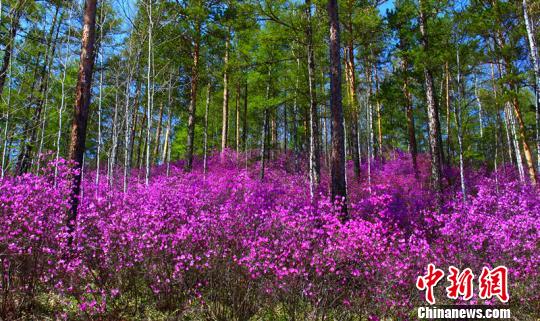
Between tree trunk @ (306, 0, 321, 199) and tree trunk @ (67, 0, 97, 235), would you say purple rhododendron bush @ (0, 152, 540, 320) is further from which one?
tree trunk @ (306, 0, 321, 199)

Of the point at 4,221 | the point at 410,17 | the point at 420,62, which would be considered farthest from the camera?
the point at 410,17

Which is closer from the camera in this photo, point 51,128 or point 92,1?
point 92,1

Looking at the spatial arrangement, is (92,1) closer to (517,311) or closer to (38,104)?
(517,311)

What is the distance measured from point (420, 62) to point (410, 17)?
390 cm

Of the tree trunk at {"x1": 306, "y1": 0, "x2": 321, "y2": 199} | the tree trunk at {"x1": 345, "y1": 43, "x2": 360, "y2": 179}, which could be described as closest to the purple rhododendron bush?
the tree trunk at {"x1": 306, "y1": 0, "x2": 321, "y2": 199}

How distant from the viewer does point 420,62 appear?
12102mm

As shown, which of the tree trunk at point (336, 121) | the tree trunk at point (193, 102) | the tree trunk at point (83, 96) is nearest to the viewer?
the tree trunk at point (83, 96)

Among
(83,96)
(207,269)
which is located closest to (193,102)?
(83,96)

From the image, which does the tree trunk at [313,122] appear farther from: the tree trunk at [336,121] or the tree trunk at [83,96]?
the tree trunk at [83,96]

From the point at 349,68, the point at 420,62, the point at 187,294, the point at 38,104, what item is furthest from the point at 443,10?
the point at 38,104

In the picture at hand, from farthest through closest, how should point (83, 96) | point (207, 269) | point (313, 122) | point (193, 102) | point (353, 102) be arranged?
point (193, 102), point (353, 102), point (313, 122), point (83, 96), point (207, 269)

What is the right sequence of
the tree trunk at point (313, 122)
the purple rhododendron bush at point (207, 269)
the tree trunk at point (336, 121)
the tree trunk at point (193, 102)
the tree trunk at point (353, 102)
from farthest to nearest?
the tree trunk at point (193, 102) → the tree trunk at point (353, 102) → the tree trunk at point (313, 122) → the tree trunk at point (336, 121) → the purple rhododendron bush at point (207, 269)

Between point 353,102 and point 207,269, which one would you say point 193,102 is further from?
point 207,269

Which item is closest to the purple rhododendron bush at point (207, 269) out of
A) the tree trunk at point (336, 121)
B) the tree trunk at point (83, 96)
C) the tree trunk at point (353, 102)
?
the tree trunk at point (83, 96)
